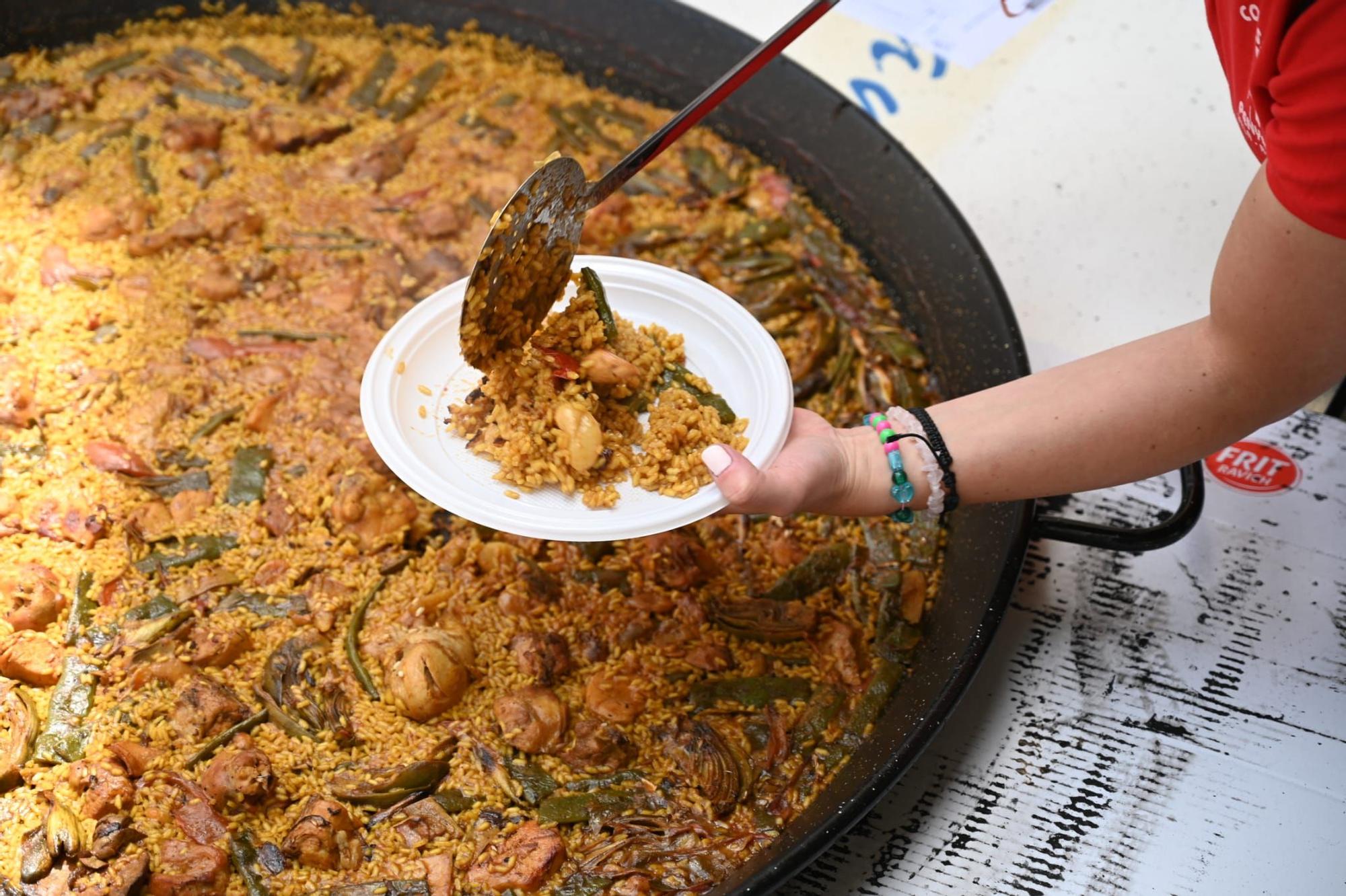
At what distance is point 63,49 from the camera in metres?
2.80

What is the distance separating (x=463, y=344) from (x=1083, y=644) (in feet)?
4.18

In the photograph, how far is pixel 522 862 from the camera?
150 cm

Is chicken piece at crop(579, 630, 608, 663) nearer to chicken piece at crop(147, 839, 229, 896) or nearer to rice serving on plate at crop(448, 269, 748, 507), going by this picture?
rice serving on plate at crop(448, 269, 748, 507)

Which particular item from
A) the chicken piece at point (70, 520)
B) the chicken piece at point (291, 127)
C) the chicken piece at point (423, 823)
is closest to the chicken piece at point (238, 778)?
the chicken piece at point (423, 823)

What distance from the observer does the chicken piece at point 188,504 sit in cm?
186

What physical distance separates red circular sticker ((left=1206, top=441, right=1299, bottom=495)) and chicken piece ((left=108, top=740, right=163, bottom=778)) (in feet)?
6.83

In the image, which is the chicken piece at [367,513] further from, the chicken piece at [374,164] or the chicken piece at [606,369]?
the chicken piece at [374,164]

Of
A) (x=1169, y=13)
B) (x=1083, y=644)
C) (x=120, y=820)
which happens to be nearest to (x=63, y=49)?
(x=120, y=820)

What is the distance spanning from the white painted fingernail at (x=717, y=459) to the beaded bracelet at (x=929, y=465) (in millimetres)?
283

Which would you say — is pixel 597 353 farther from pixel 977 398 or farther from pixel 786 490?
pixel 977 398

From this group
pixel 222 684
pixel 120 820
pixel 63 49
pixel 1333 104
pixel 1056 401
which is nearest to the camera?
pixel 1333 104

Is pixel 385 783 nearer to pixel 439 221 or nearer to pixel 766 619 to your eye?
pixel 766 619

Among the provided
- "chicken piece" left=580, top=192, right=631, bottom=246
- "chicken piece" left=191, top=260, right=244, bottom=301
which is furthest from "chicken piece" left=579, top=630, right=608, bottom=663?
"chicken piece" left=191, top=260, right=244, bottom=301

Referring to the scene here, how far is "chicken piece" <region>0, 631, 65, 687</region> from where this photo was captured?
1632 mm
